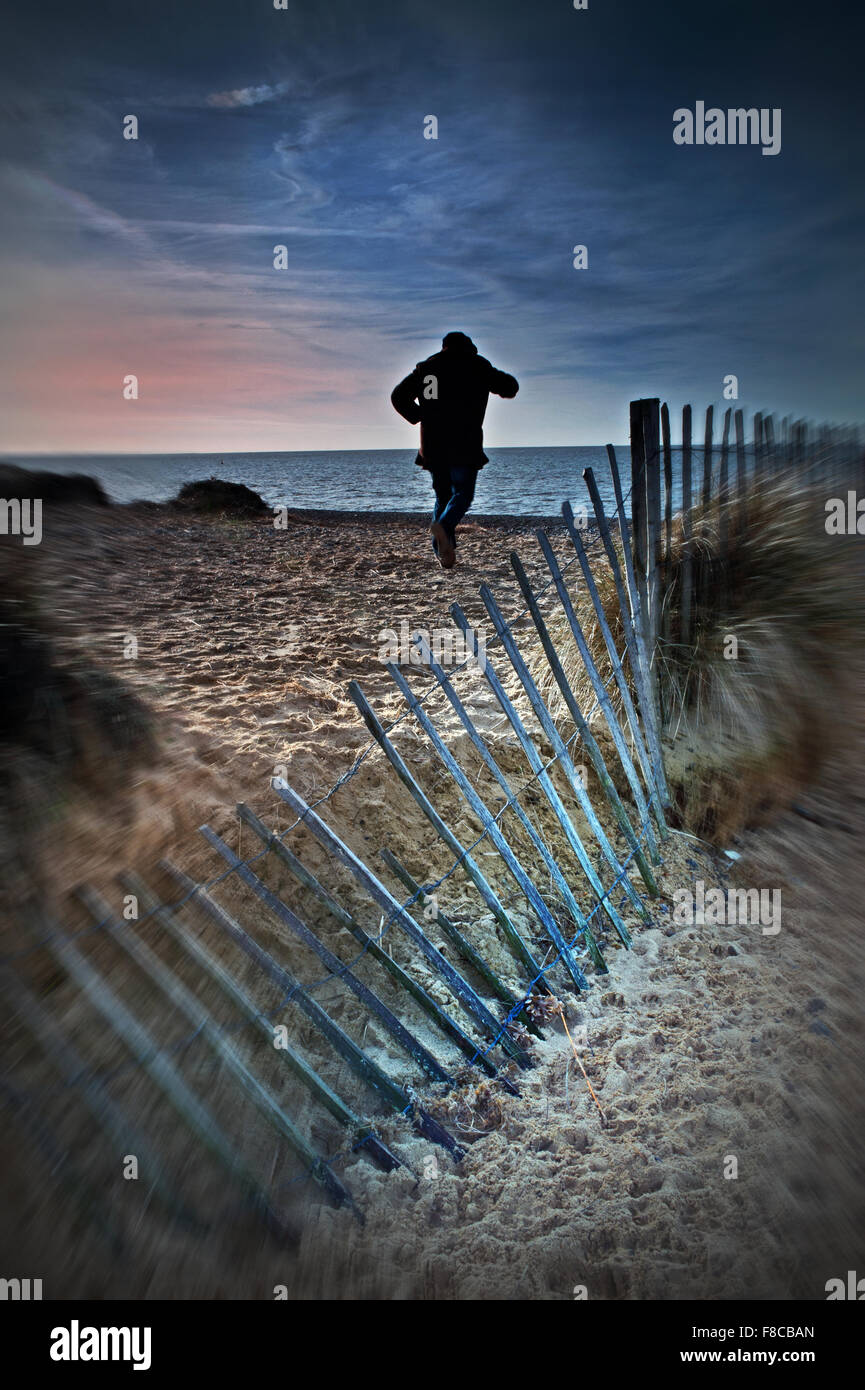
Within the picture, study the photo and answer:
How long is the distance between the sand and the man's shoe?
95 cm

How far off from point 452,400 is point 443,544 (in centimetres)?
94

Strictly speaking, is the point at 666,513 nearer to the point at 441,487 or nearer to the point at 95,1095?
the point at 441,487

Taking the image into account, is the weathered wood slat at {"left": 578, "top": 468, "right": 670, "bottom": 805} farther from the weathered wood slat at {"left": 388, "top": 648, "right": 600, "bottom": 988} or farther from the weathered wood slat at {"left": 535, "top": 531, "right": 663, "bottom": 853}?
the weathered wood slat at {"left": 388, "top": 648, "right": 600, "bottom": 988}

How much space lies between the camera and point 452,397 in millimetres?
4684

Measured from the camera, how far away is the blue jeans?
4.83 metres

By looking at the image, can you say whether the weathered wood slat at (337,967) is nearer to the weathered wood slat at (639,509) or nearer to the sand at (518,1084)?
the sand at (518,1084)

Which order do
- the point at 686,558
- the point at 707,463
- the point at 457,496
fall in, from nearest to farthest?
the point at 686,558, the point at 707,463, the point at 457,496

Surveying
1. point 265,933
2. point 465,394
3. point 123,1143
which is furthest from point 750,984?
point 465,394

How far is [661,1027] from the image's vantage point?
3.15 meters

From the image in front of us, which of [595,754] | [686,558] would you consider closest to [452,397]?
[686,558]

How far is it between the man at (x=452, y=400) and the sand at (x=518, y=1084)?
157 cm

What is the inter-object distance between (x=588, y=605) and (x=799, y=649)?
1310mm
